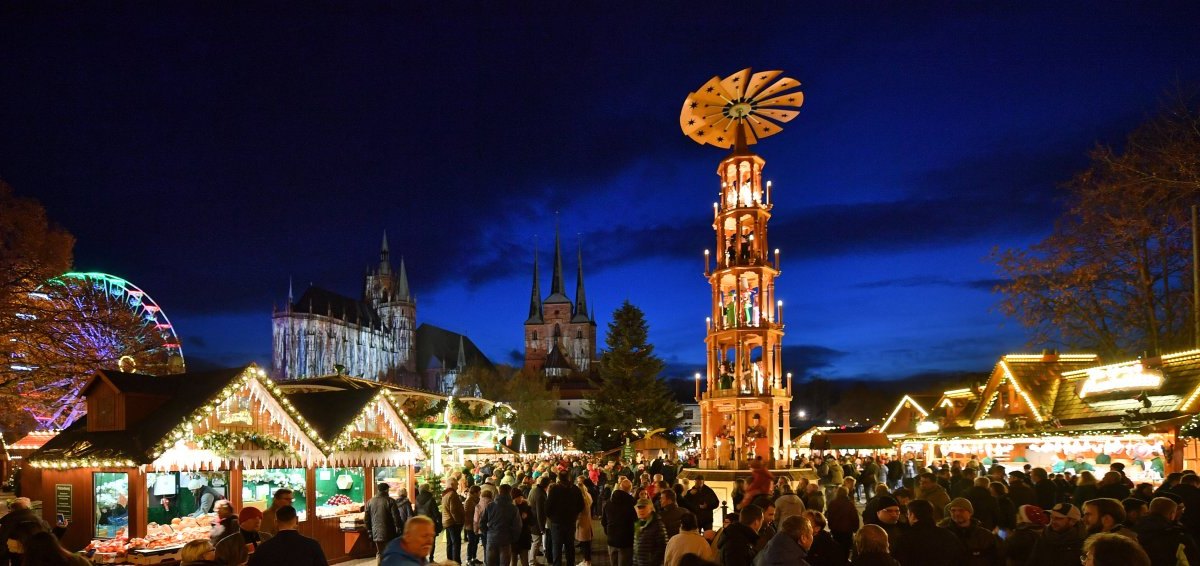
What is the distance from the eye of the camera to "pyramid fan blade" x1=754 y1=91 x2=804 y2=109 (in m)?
27.0

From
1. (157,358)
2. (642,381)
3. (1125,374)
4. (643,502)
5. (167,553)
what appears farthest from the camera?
(642,381)

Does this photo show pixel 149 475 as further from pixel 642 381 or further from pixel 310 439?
pixel 642 381

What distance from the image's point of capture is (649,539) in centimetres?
936

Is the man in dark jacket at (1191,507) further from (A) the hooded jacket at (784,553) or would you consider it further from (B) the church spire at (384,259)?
(B) the church spire at (384,259)

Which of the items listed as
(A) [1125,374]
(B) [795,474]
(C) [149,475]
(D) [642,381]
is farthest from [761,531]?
(D) [642,381]

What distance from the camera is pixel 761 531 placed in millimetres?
8250

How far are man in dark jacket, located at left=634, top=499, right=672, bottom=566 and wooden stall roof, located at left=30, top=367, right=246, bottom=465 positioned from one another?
700cm

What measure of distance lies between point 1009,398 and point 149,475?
20590mm

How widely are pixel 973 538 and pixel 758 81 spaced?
822 inches

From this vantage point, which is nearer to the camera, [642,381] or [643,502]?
[643,502]

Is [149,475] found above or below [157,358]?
below

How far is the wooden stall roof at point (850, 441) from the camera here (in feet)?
108

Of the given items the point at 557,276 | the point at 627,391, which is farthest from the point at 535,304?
the point at 627,391

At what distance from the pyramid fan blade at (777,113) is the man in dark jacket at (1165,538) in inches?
833
